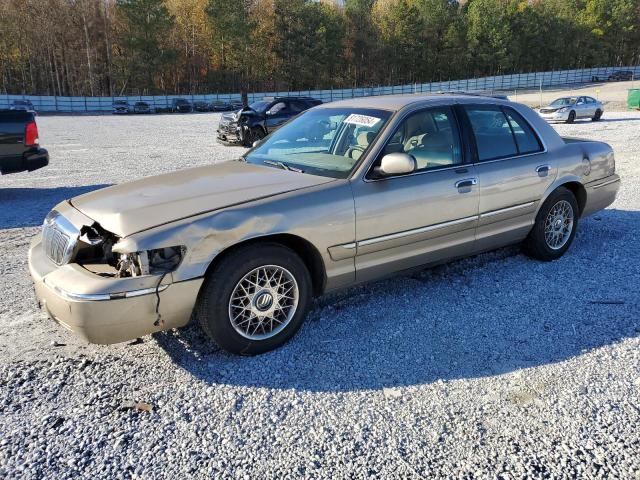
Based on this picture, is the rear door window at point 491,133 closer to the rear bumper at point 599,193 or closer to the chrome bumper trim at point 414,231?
the chrome bumper trim at point 414,231

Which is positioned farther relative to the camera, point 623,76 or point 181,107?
point 623,76

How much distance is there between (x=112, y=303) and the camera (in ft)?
9.50

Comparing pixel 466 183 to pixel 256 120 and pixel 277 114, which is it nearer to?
pixel 256 120

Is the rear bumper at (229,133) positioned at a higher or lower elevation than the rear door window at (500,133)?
lower

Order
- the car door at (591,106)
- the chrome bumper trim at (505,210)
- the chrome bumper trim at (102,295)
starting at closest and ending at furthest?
the chrome bumper trim at (102,295)
the chrome bumper trim at (505,210)
the car door at (591,106)

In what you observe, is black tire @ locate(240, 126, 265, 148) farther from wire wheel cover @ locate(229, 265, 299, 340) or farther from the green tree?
the green tree

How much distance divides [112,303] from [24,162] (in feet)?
22.0

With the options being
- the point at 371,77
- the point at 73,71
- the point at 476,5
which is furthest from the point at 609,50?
the point at 73,71

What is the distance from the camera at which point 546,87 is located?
7619cm

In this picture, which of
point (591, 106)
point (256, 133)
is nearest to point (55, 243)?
point (256, 133)

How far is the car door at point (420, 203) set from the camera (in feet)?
12.2

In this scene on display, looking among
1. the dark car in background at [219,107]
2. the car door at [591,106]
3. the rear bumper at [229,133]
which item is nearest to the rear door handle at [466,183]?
the rear bumper at [229,133]

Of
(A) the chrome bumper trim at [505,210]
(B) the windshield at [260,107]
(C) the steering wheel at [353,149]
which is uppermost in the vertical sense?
(B) the windshield at [260,107]

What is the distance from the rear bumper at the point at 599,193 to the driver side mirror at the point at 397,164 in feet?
8.62
